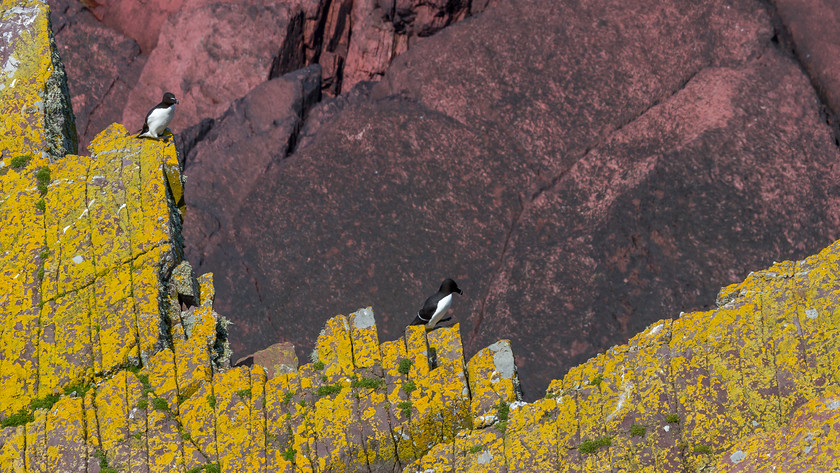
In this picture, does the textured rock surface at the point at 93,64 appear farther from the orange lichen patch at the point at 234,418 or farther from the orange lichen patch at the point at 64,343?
the orange lichen patch at the point at 234,418

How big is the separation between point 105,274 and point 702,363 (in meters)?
12.2

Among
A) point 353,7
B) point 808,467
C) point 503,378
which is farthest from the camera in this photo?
point 353,7

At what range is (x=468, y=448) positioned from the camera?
16.9 m

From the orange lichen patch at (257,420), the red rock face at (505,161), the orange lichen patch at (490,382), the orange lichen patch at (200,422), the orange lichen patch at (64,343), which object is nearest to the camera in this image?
the orange lichen patch at (257,420)

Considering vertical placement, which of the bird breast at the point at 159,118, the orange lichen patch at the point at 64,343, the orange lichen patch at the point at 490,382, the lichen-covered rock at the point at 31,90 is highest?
the lichen-covered rock at the point at 31,90

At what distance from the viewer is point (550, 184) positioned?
3136cm

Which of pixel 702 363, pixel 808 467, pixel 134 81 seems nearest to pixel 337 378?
pixel 702 363

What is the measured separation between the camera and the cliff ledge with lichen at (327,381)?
16.1 m

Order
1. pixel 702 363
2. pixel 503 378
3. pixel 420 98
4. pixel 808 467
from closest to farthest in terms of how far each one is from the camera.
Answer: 1. pixel 808 467
2. pixel 702 363
3. pixel 503 378
4. pixel 420 98

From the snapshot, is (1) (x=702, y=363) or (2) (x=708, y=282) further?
(2) (x=708, y=282)

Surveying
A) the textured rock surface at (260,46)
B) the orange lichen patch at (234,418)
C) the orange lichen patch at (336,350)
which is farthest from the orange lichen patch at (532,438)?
the textured rock surface at (260,46)

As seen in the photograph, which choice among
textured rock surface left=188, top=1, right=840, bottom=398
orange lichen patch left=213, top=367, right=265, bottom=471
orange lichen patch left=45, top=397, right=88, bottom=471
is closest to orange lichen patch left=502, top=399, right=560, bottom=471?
orange lichen patch left=213, top=367, right=265, bottom=471

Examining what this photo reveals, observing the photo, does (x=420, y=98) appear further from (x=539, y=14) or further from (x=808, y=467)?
(x=808, y=467)

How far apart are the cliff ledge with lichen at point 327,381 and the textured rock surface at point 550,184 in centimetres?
1009
